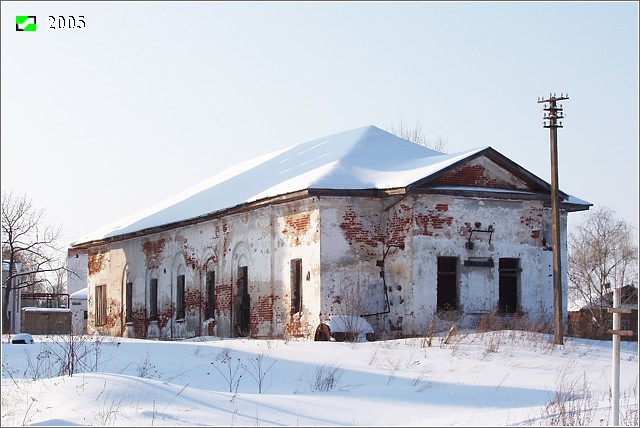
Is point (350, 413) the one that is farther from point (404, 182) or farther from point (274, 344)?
point (404, 182)

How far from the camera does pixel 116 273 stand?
112ft

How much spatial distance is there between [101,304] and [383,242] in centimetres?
1578

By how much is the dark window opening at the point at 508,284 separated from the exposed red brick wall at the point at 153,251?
11.2 meters

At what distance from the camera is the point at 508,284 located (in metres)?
23.9

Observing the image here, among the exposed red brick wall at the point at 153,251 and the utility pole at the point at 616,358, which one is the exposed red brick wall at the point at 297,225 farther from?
the utility pole at the point at 616,358

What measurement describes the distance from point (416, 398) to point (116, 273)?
22.1 m

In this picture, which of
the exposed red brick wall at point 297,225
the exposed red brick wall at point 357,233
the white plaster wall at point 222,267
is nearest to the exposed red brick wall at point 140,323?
the white plaster wall at point 222,267

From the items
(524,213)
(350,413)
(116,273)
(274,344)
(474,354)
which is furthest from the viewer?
(116,273)

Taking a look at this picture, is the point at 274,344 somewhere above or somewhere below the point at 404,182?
below

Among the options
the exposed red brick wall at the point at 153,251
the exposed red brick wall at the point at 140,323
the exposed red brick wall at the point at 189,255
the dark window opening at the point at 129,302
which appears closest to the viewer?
the exposed red brick wall at the point at 189,255

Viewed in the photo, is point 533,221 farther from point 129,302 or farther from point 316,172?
point 129,302

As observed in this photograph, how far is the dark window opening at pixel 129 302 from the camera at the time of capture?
33.0m

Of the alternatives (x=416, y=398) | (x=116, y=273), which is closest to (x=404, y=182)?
(x=416, y=398)

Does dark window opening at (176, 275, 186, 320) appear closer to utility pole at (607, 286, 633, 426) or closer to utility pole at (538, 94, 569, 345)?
utility pole at (538, 94, 569, 345)
